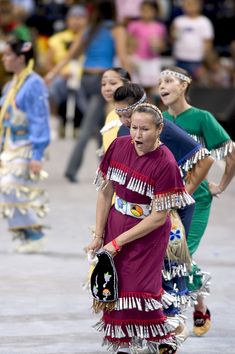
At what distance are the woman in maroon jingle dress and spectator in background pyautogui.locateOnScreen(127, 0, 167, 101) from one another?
39.2ft

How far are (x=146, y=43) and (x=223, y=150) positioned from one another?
11.1 metres

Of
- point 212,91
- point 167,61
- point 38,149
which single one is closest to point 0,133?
point 38,149

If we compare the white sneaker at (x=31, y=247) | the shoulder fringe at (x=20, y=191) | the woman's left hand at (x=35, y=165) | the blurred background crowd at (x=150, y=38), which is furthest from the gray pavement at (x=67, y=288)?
the blurred background crowd at (x=150, y=38)

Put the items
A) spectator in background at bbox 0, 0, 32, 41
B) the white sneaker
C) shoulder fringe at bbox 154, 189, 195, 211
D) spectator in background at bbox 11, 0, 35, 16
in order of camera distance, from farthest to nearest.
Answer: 1. spectator in background at bbox 11, 0, 35, 16
2. spectator in background at bbox 0, 0, 32, 41
3. the white sneaker
4. shoulder fringe at bbox 154, 189, 195, 211

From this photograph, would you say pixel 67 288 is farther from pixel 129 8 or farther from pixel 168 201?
pixel 129 8

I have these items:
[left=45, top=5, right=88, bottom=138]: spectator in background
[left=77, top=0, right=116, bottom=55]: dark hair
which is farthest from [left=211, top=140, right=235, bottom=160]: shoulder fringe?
[left=45, top=5, right=88, bottom=138]: spectator in background

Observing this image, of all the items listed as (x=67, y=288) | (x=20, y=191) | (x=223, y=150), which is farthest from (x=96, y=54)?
(x=223, y=150)

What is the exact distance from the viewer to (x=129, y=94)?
7.33 metres

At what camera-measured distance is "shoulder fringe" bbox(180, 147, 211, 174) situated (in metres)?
7.52

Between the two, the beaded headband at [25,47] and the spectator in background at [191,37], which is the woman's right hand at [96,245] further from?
the spectator in background at [191,37]

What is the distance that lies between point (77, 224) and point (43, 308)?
3.44 meters

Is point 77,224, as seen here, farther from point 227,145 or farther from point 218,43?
point 218,43

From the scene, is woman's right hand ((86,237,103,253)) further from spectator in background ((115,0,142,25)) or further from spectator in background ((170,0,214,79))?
spectator in background ((115,0,142,25))

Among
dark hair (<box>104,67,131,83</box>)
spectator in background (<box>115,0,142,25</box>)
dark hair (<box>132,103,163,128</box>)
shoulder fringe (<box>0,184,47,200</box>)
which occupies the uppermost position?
dark hair (<box>132,103,163,128</box>)
